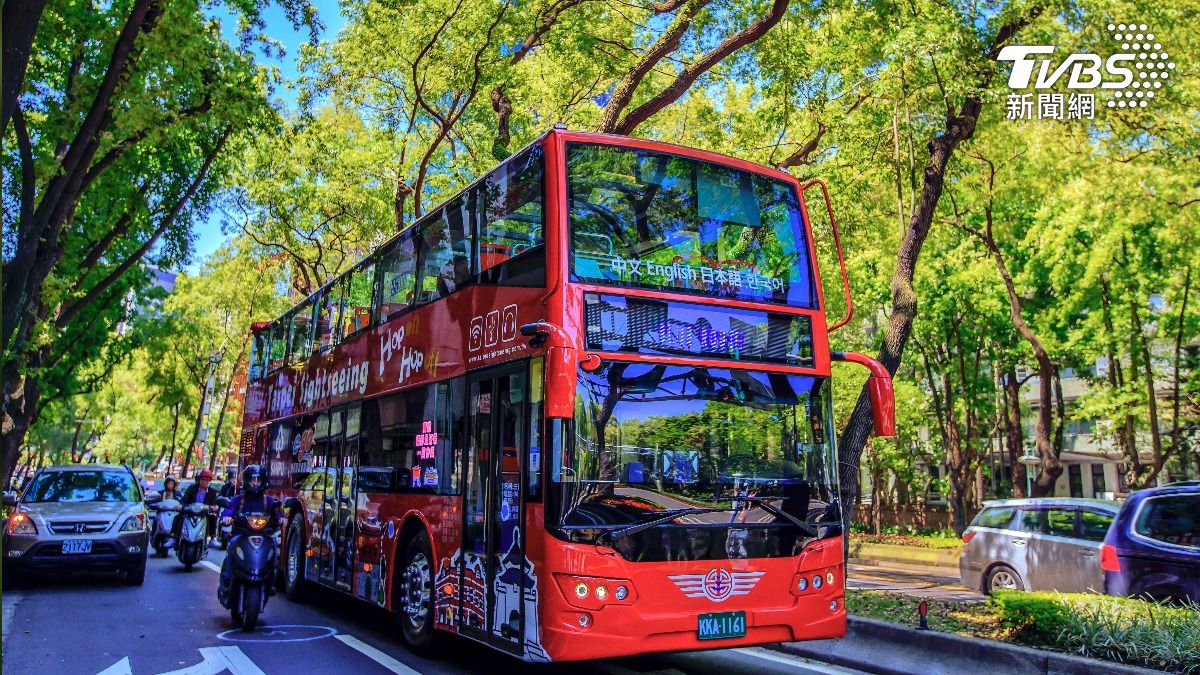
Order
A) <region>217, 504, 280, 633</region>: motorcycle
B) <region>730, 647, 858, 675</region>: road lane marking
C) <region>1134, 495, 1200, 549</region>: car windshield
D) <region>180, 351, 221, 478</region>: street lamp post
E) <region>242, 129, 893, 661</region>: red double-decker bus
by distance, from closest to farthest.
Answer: <region>242, 129, 893, 661</region>: red double-decker bus
<region>730, 647, 858, 675</region>: road lane marking
<region>1134, 495, 1200, 549</region>: car windshield
<region>217, 504, 280, 633</region>: motorcycle
<region>180, 351, 221, 478</region>: street lamp post

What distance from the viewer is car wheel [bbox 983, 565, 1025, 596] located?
1413 centimetres

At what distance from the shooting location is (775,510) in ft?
22.7

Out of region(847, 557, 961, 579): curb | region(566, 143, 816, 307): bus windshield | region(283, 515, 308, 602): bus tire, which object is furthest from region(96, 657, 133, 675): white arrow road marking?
region(847, 557, 961, 579): curb

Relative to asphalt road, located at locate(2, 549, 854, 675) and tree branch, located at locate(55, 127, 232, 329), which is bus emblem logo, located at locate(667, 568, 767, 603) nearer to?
asphalt road, located at locate(2, 549, 854, 675)

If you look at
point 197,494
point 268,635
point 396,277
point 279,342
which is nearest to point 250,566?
point 268,635

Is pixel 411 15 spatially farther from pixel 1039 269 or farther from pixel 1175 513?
pixel 1039 269

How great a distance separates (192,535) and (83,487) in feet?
7.45

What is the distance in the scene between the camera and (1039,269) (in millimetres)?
24156

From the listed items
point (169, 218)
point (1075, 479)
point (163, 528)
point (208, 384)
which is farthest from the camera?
point (1075, 479)

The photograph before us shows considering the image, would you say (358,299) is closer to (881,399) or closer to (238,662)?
(238,662)

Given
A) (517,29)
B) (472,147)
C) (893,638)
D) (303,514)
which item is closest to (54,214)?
(303,514)

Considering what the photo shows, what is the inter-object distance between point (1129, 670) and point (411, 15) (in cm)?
1529

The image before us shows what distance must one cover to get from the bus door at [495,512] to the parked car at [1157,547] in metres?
6.97

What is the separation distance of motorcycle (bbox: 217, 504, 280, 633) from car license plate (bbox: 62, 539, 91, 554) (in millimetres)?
4332
